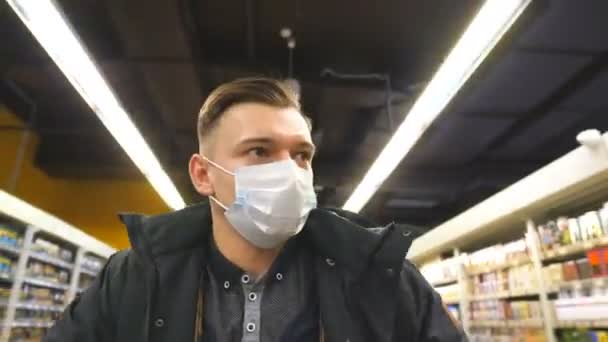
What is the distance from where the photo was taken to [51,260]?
4.99m

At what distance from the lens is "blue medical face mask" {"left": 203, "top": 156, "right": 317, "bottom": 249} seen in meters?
1.48

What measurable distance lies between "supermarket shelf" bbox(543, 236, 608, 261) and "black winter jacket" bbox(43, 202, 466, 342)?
2.51 meters

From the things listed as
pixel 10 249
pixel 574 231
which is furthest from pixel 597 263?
pixel 10 249

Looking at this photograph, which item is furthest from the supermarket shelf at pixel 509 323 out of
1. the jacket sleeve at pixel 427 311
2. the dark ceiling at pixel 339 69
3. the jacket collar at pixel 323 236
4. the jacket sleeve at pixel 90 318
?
the jacket sleeve at pixel 90 318

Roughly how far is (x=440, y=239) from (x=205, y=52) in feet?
13.7

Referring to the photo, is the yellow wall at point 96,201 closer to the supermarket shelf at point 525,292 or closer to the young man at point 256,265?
the supermarket shelf at point 525,292

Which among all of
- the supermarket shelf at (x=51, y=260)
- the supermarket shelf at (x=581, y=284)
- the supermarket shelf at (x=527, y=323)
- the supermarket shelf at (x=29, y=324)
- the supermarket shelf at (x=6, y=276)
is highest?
the supermarket shelf at (x=51, y=260)

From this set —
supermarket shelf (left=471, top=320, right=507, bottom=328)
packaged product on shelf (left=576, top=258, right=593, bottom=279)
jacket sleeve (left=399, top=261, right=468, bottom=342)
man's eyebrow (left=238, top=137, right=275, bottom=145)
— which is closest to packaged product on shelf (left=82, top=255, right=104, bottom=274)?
supermarket shelf (left=471, top=320, right=507, bottom=328)

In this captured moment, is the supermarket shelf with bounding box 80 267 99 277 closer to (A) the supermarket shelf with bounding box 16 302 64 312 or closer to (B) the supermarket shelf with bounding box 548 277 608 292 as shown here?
(A) the supermarket shelf with bounding box 16 302 64 312

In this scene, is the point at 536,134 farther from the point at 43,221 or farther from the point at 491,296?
the point at 43,221

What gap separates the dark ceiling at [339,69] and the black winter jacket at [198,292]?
207 centimetres

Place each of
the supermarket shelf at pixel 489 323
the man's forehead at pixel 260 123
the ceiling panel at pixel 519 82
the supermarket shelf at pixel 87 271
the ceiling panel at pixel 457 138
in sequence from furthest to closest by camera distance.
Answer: the ceiling panel at pixel 457 138 < the supermarket shelf at pixel 87 271 < the ceiling panel at pixel 519 82 < the supermarket shelf at pixel 489 323 < the man's forehead at pixel 260 123

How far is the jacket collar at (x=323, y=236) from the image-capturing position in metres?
1.37

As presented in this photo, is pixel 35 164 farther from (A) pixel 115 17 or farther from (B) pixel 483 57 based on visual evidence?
(B) pixel 483 57
